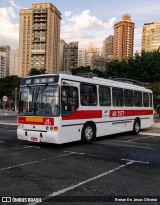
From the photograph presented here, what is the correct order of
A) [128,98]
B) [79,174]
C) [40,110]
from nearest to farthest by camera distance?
1. [79,174]
2. [40,110]
3. [128,98]

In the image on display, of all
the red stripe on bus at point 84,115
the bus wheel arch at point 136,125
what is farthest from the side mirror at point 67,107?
the bus wheel arch at point 136,125

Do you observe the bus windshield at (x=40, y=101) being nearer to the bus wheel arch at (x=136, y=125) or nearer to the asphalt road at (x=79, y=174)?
the asphalt road at (x=79, y=174)

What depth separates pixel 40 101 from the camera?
11359mm

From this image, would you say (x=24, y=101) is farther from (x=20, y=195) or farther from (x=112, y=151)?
(x=20, y=195)

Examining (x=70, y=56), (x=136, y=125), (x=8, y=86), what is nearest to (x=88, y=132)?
(x=136, y=125)

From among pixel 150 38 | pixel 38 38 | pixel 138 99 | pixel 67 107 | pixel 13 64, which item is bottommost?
pixel 67 107

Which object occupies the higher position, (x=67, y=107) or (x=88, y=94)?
(x=88, y=94)

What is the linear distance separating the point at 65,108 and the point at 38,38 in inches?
5163

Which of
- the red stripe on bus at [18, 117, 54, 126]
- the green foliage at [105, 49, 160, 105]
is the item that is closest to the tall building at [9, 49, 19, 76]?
the green foliage at [105, 49, 160, 105]

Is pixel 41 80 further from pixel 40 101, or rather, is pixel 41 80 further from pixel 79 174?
pixel 79 174

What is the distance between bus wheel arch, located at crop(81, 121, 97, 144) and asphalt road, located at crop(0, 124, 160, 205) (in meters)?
1.09

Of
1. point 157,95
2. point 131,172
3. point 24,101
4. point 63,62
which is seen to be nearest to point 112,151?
point 131,172

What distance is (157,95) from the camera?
39.5 m

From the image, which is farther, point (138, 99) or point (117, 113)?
point (138, 99)
